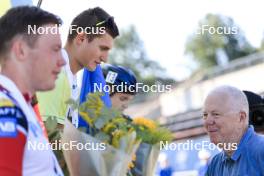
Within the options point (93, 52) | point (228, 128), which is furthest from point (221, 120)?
point (93, 52)

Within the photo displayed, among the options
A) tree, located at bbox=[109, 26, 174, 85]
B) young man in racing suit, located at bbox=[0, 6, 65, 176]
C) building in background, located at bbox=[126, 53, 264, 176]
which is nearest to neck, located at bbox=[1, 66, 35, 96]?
young man in racing suit, located at bbox=[0, 6, 65, 176]

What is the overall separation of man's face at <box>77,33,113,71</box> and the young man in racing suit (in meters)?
1.20

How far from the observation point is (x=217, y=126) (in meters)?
4.17

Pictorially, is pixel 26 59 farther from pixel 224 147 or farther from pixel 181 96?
pixel 181 96

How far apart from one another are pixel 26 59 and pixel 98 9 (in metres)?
1.61

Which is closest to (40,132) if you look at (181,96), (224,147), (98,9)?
(98,9)

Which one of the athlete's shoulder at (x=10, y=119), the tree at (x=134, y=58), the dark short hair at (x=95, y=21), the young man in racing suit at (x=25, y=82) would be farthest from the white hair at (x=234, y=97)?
the tree at (x=134, y=58)

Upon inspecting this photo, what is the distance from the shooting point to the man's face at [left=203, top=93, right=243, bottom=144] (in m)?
4.15

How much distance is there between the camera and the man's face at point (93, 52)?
368 cm

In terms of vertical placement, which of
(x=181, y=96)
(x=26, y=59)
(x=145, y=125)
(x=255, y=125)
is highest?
(x=26, y=59)

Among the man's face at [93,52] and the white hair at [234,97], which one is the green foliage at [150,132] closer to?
the man's face at [93,52]

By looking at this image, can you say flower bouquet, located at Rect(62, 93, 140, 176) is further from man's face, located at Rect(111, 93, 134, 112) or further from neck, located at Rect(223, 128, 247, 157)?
man's face, located at Rect(111, 93, 134, 112)

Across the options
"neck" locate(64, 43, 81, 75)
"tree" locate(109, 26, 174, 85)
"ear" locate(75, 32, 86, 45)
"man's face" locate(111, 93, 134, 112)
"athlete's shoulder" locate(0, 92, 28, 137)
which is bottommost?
"tree" locate(109, 26, 174, 85)

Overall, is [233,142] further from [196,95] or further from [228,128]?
[196,95]
